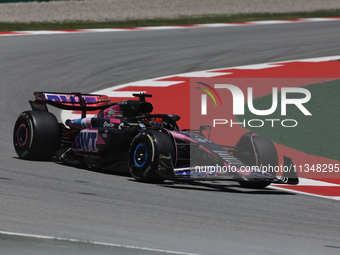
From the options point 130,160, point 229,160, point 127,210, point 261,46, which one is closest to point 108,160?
point 130,160

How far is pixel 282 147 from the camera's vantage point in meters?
10.8

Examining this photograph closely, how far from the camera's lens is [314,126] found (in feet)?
39.9

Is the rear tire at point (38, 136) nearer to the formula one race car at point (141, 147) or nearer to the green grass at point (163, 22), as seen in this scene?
the formula one race car at point (141, 147)

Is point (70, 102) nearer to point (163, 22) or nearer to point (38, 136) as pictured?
point (38, 136)

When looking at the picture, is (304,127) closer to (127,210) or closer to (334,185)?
(334,185)

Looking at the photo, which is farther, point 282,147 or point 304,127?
point 304,127

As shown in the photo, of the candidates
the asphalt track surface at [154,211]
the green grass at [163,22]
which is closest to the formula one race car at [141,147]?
the asphalt track surface at [154,211]

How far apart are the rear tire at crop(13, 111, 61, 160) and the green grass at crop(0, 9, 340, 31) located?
12.9 m

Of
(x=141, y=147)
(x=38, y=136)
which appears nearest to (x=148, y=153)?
(x=141, y=147)

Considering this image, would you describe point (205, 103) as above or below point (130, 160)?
above

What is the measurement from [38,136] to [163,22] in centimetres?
1600

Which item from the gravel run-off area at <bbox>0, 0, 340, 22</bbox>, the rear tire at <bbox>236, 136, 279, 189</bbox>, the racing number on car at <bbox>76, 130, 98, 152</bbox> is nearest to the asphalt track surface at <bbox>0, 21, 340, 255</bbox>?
the rear tire at <bbox>236, 136, 279, 189</bbox>

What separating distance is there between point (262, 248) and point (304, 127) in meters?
7.30

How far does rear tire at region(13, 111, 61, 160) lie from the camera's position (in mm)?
8938
